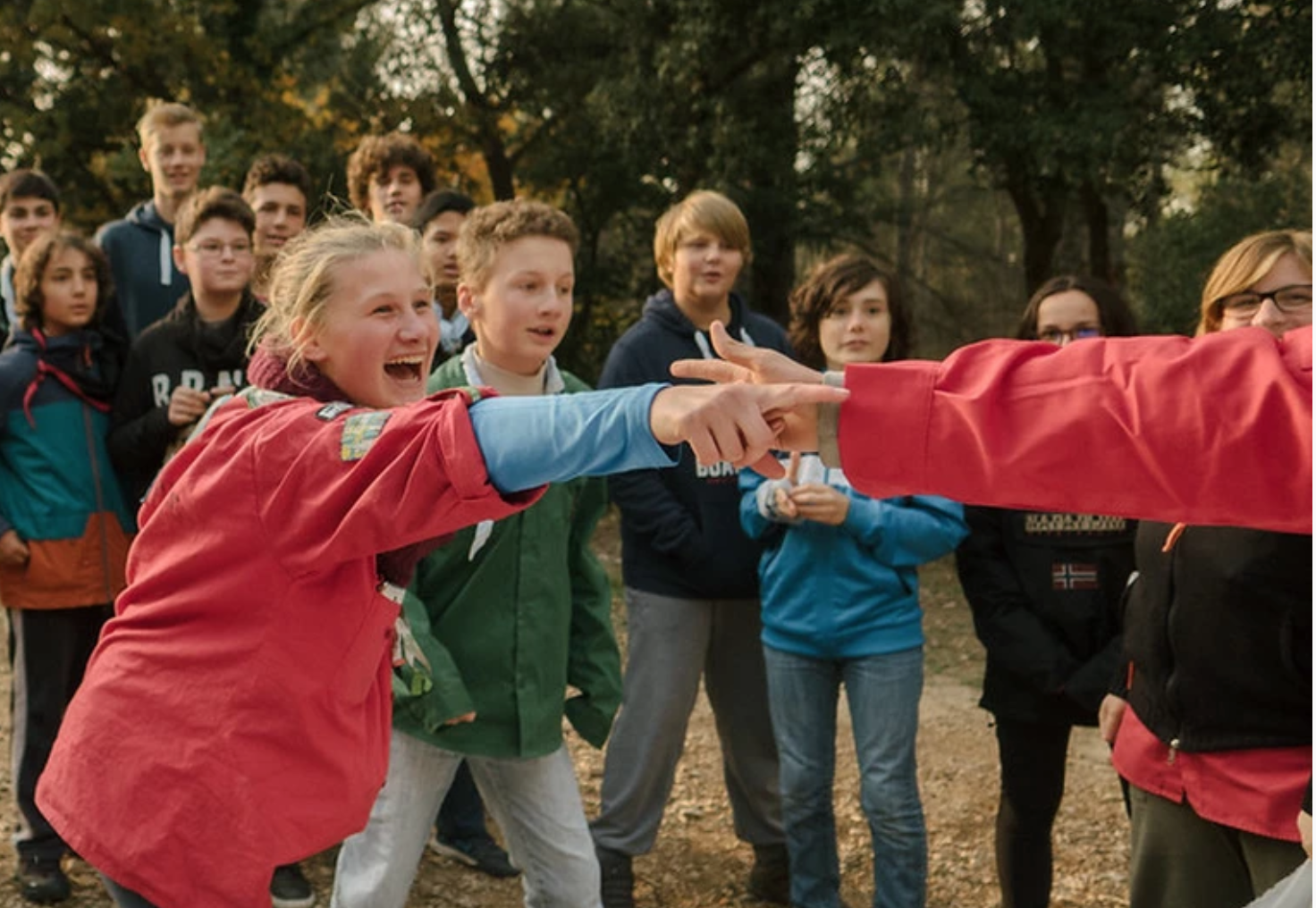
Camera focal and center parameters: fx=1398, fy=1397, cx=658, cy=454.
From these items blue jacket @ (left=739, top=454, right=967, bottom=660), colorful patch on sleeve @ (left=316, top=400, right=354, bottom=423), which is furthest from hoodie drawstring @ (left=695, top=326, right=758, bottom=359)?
colorful patch on sleeve @ (left=316, top=400, right=354, bottom=423)

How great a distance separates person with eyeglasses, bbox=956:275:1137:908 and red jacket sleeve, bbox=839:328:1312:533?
1.95m

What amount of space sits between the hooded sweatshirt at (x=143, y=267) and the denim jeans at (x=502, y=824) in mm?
2515

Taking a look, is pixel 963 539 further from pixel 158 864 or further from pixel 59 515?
pixel 59 515

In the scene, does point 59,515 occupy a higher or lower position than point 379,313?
lower

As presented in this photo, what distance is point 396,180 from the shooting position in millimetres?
5570

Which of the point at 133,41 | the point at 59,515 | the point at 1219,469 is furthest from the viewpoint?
the point at 133,41

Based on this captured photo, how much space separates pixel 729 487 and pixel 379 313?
6.99 feet

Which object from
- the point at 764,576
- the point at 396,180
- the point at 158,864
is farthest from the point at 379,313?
the point at 396,180

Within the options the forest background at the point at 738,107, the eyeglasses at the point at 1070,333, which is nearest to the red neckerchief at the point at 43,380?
the eyeglasses at the point at 1070,333

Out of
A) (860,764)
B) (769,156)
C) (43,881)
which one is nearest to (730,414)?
(860,764)

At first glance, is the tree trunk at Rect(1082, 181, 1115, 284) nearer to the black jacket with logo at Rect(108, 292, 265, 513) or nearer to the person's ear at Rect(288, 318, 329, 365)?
the black jacket with logo at Rect(108, 292, 265, 513)

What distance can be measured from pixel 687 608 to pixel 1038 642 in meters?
1.15

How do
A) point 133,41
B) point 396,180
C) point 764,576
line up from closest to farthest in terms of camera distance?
point 764,576 < point 396,180 < point 133,41

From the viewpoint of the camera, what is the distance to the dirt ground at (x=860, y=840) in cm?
459
